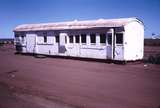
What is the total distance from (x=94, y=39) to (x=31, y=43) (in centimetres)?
1038

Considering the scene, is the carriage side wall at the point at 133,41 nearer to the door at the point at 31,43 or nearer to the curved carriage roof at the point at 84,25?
the curved carriage roof at the point at 84,25

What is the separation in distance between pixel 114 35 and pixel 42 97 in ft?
36.1

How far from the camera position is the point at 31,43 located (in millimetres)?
27047

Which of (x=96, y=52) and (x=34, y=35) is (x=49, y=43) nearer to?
(x=34, y=35)

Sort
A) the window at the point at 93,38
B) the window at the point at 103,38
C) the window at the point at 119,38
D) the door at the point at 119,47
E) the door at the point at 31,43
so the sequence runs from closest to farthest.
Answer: the door at the point at 119,47 < the window at the point at 119,38 < the window at the point at 103,38 < the window at the point at 93,38 < the door at the point at 31,43

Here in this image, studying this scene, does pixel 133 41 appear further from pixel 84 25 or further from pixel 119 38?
pixel 84 25

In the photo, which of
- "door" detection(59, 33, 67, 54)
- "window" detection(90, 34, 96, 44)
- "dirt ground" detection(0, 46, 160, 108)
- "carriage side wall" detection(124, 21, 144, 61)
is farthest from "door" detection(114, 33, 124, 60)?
"door" detection(59, 33, 67, 54)

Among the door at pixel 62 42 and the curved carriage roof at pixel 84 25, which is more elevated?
the curved carriage roof at pixel 84 25

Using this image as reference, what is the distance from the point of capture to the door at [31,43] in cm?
2659

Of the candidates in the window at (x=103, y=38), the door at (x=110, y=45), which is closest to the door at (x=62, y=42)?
the window at (x=103, y=38)

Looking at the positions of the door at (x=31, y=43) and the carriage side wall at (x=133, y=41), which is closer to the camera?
the carriage side wall at (x=133, y=41)

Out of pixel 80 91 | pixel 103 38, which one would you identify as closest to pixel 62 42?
pixel 103 38

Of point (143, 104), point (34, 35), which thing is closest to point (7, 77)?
point (143, 104)

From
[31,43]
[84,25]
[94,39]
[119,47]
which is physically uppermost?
[84,25]
